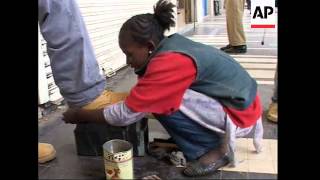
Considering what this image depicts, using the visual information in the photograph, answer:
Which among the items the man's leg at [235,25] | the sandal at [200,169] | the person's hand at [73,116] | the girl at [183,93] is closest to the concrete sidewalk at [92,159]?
the sandal at [200,169]

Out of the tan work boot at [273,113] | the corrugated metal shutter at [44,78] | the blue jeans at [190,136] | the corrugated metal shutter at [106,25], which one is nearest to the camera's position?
the blue jeans at [190,136]

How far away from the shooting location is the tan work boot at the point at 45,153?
191 centimetres

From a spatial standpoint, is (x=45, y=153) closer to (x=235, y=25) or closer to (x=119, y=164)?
(x=119, y=164)

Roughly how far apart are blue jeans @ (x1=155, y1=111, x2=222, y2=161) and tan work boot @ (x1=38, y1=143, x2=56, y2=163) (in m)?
0.56

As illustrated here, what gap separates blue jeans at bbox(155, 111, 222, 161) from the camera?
5.66ft

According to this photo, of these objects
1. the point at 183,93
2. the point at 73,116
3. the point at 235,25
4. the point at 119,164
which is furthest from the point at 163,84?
the point at 235,25

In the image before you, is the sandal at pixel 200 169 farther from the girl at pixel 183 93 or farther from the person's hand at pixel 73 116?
the person's hand at pixel 73 116

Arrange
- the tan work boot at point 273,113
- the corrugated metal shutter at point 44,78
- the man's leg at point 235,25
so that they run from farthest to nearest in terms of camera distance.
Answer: the man's leg at point 235,25 → the corrugated metal shutter at point 44,78 → the tan work boot at point 273,113

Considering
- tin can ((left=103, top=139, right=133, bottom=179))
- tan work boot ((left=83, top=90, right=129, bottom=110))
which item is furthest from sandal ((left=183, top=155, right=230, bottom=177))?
tan work boot ((left=83, top=90, right=129, bottom=110))

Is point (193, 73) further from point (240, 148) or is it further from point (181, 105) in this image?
point (240, 148)

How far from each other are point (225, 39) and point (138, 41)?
5.08 metres

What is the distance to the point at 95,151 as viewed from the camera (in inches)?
77.4
